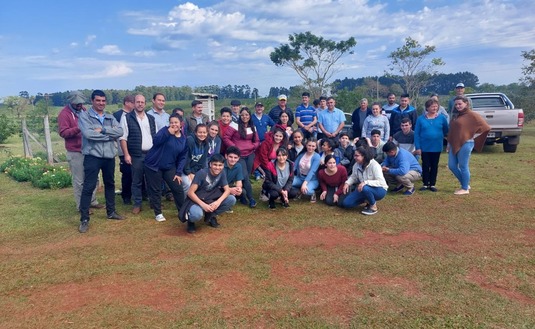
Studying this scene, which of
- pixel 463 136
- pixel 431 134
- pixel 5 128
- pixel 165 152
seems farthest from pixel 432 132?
pixel 5 128

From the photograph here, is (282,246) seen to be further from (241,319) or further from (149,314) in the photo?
(149,314)

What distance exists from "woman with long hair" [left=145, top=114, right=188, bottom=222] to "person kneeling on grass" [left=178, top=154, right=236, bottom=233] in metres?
0.54

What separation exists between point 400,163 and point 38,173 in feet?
Answer: 25.6

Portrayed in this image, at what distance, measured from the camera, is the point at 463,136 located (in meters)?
6.04

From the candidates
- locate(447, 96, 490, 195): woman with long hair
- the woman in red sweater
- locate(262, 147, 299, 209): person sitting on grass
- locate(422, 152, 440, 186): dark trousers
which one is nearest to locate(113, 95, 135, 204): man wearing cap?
locate(262, 147, 299, 209): person sitting on grass

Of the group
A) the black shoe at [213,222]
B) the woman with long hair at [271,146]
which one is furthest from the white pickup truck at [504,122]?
the black shoe at [213,222]

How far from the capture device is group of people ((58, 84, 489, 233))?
194 inches

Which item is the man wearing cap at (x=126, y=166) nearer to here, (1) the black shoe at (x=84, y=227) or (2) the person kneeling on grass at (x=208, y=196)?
(1) the black shoe at (x=84, y=227)

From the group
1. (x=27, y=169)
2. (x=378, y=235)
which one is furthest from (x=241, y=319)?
(x=27, y=169)

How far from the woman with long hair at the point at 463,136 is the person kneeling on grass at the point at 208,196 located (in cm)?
399

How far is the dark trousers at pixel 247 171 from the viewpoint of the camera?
19.6 feet

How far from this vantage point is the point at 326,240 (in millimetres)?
Answer: 4477

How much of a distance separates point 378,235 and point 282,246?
128 cm

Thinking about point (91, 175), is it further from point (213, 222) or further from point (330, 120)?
point (330, 120)
